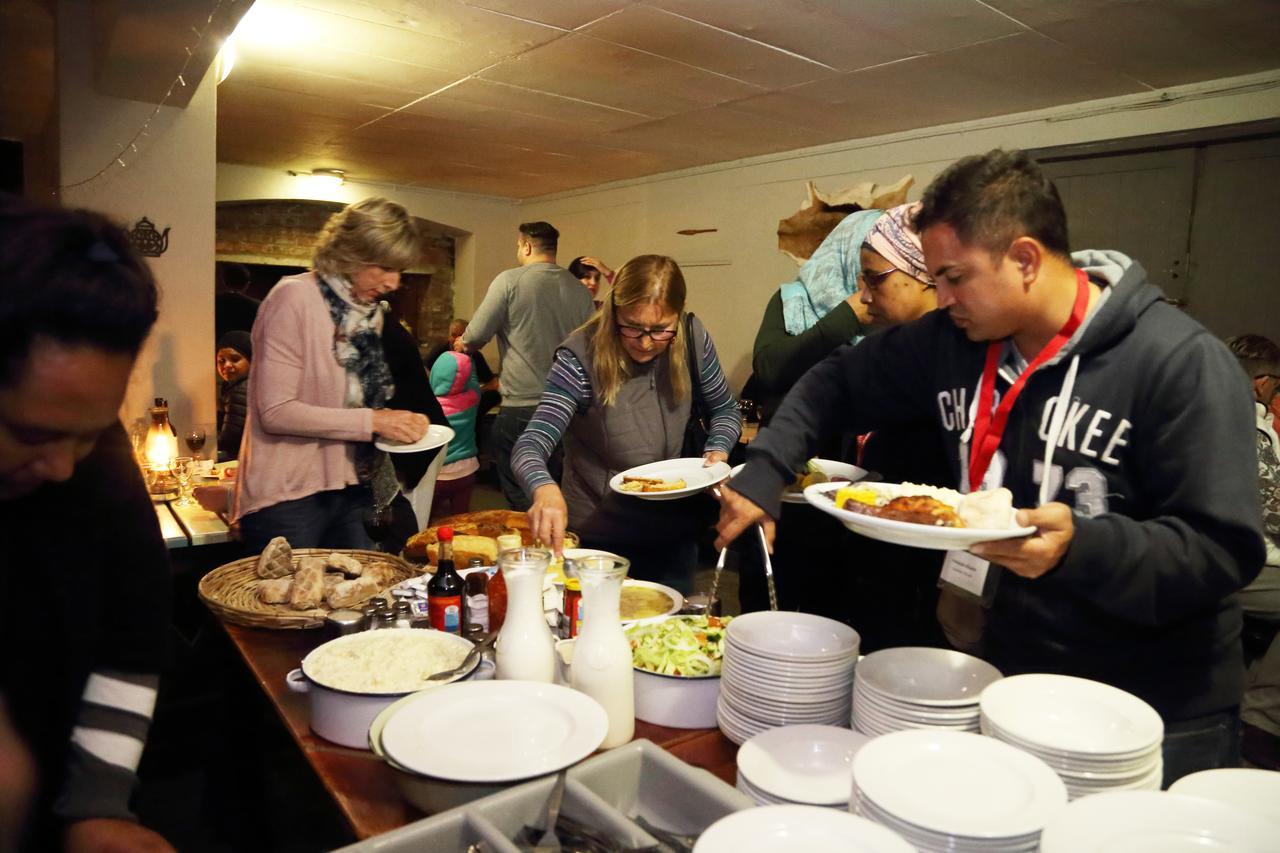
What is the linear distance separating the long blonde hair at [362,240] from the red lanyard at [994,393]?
1.75 meters

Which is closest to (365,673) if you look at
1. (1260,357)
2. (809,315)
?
(809,315)

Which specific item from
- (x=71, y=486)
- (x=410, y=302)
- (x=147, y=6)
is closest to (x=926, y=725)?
(x=71, y=486)

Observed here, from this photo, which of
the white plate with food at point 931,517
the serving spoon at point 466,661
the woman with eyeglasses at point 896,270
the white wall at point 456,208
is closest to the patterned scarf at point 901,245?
the woman with eyeglasses at point 896,270

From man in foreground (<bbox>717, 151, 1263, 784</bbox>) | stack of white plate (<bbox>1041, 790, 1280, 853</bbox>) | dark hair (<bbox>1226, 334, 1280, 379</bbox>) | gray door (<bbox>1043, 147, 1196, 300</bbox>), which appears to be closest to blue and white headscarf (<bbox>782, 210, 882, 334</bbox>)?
man in foreground (<bbox>717, 151, 1263, 784</bbox>)

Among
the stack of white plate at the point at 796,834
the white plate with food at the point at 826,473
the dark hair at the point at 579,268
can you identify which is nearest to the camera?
the stack of white plate at the point at 796,834

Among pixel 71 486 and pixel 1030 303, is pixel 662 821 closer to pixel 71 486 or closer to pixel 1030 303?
pixel 71 486

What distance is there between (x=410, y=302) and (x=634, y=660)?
31.5 feet

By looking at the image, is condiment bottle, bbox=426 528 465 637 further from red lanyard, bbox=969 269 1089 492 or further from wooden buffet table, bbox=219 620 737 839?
red lanyard, bbox=969 269 1089 492

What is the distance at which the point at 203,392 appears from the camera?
13.9ft

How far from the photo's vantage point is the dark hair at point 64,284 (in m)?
0.80

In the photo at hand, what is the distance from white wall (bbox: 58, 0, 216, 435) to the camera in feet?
12.7

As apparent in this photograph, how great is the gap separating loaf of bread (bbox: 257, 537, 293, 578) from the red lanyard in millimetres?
1549

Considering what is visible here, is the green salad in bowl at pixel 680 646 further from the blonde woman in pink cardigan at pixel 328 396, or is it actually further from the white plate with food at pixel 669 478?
the blonde woman in pink cardigan at pixel 328 396

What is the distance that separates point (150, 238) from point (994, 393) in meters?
3.93
